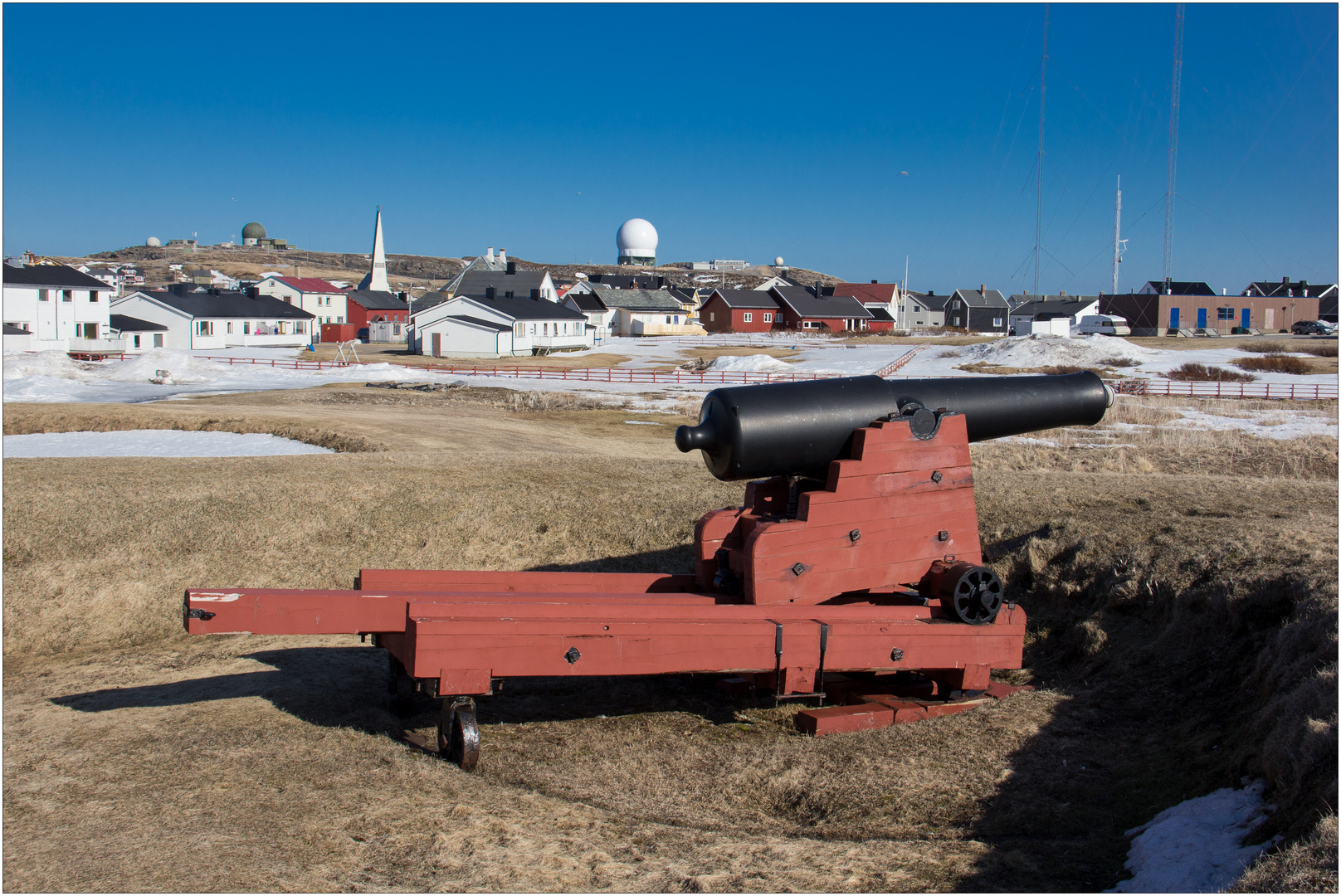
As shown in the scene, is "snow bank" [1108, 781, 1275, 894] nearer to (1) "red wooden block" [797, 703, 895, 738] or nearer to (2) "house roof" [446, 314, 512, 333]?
(1) "red wooden block" [797, 703, 895, 738]

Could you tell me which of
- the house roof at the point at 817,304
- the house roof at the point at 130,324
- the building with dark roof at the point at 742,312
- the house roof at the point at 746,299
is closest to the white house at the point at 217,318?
the house roof at the point at 130,324

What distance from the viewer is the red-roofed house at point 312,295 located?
85.2 m

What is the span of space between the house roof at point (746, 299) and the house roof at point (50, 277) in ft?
186

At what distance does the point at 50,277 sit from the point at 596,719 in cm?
5815

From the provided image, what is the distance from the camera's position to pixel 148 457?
52.5 feet

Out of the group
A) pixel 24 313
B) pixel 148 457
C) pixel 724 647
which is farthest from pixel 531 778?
pixel 24 313

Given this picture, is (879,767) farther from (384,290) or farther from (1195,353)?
(384,290)

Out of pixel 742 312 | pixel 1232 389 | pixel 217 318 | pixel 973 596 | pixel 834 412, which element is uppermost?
pixel 742 312

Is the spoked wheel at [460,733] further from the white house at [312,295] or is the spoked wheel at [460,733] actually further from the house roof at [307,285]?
the house roof at [307,285]

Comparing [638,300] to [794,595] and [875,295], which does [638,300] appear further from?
[794,595]

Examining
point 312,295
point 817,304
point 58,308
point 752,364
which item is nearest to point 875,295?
point 817,304

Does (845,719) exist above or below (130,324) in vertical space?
below

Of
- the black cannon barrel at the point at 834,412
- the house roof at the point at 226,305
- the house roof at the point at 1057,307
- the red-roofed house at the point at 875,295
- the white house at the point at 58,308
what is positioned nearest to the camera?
the black cannon barrel at the point at 834,412

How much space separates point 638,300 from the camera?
9862 centimetres
